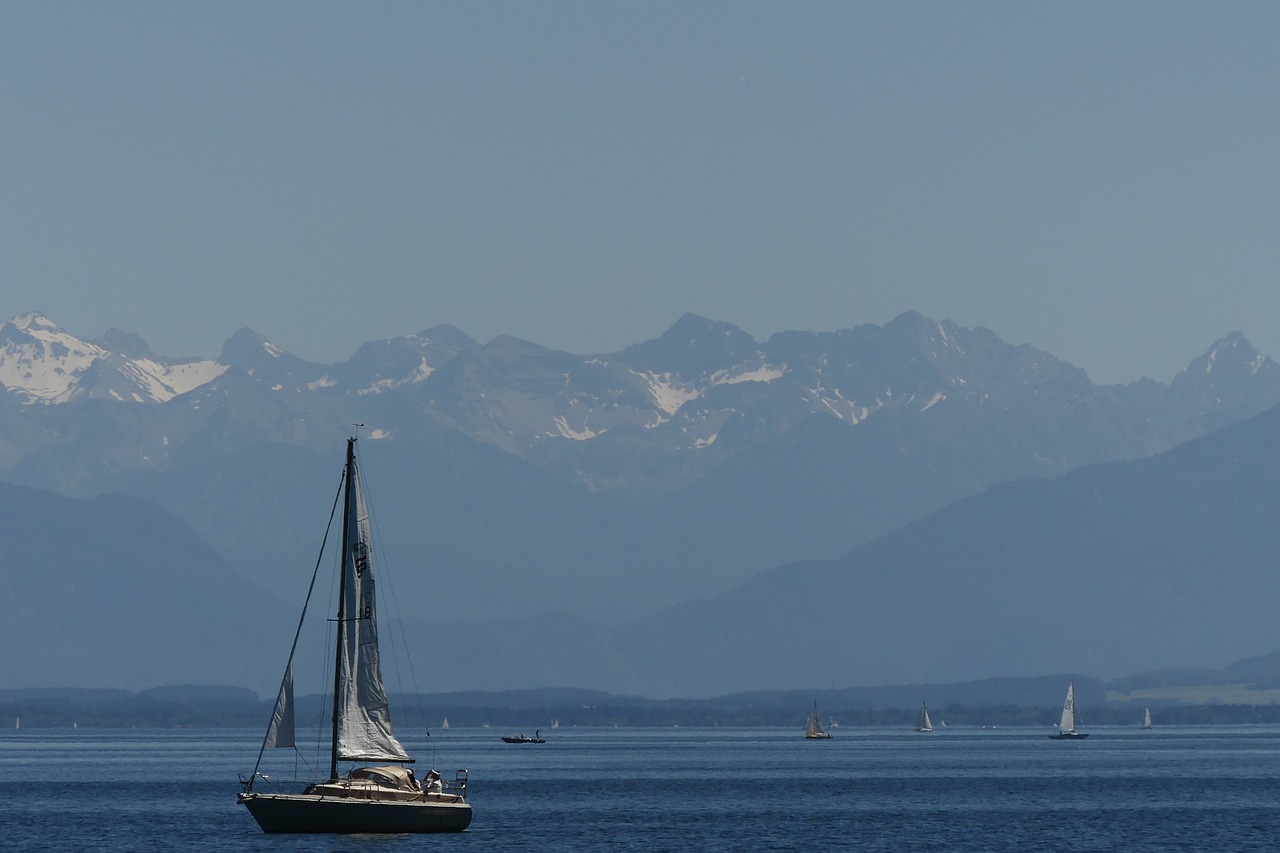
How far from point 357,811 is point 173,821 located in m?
35.2

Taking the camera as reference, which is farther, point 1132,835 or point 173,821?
point 173,821

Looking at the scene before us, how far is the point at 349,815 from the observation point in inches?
4710

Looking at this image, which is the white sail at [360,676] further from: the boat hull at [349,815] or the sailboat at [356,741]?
the boat hull at [349,815]

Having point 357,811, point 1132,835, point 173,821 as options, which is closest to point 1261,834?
point 1132,835

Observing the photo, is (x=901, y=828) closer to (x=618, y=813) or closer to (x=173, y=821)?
(x=618, y=813)

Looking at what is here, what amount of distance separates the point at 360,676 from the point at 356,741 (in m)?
3.33

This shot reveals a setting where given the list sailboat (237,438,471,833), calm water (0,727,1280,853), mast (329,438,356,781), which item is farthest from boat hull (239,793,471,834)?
mast (329,438,356,781)

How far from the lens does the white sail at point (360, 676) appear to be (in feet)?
387

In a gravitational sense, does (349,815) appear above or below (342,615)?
below

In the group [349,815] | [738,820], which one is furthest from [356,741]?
[738,820]

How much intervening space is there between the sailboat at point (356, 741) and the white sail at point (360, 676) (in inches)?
2.0

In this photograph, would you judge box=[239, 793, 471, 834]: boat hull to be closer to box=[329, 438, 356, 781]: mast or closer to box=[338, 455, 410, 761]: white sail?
box=[329, 438, 356, 781]: mast

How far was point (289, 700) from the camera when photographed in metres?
119

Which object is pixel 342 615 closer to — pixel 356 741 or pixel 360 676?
pixel 360 676
